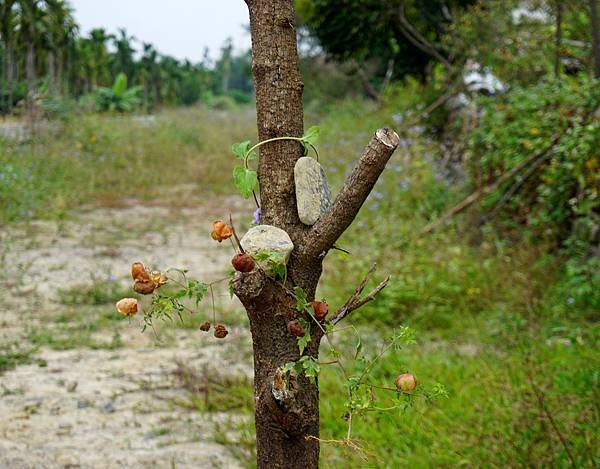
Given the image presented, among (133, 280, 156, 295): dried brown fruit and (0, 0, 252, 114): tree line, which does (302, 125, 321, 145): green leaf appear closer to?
(133, 280, 156, 295): dried brown fruit

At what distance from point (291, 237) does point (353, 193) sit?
186 millimetres

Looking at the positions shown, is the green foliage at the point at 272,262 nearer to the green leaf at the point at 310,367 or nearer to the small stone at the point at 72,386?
the green leaf at the point at 310,367

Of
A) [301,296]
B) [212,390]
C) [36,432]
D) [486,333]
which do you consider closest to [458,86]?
[486,333]

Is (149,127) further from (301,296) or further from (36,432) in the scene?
(301,296)

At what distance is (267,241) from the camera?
1.49 metres

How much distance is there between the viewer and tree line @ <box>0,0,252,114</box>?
36.0ft

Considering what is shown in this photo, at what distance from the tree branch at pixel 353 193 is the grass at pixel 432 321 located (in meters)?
0.46

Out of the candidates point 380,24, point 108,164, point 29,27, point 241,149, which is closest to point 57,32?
point 29,27

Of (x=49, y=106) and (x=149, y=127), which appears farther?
(x=149, y=127)

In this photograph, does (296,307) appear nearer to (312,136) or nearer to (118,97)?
(312,136)

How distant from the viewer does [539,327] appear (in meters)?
3.77

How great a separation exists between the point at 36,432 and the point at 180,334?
150 centimetres

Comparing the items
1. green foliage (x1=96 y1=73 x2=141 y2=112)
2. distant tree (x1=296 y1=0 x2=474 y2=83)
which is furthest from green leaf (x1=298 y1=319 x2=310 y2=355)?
green foliage (x1=96 y1=73 x2=141 y2=112)

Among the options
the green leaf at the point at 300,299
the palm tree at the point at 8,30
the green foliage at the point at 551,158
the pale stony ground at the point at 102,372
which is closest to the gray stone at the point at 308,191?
the green leaf at the point at 300,299
